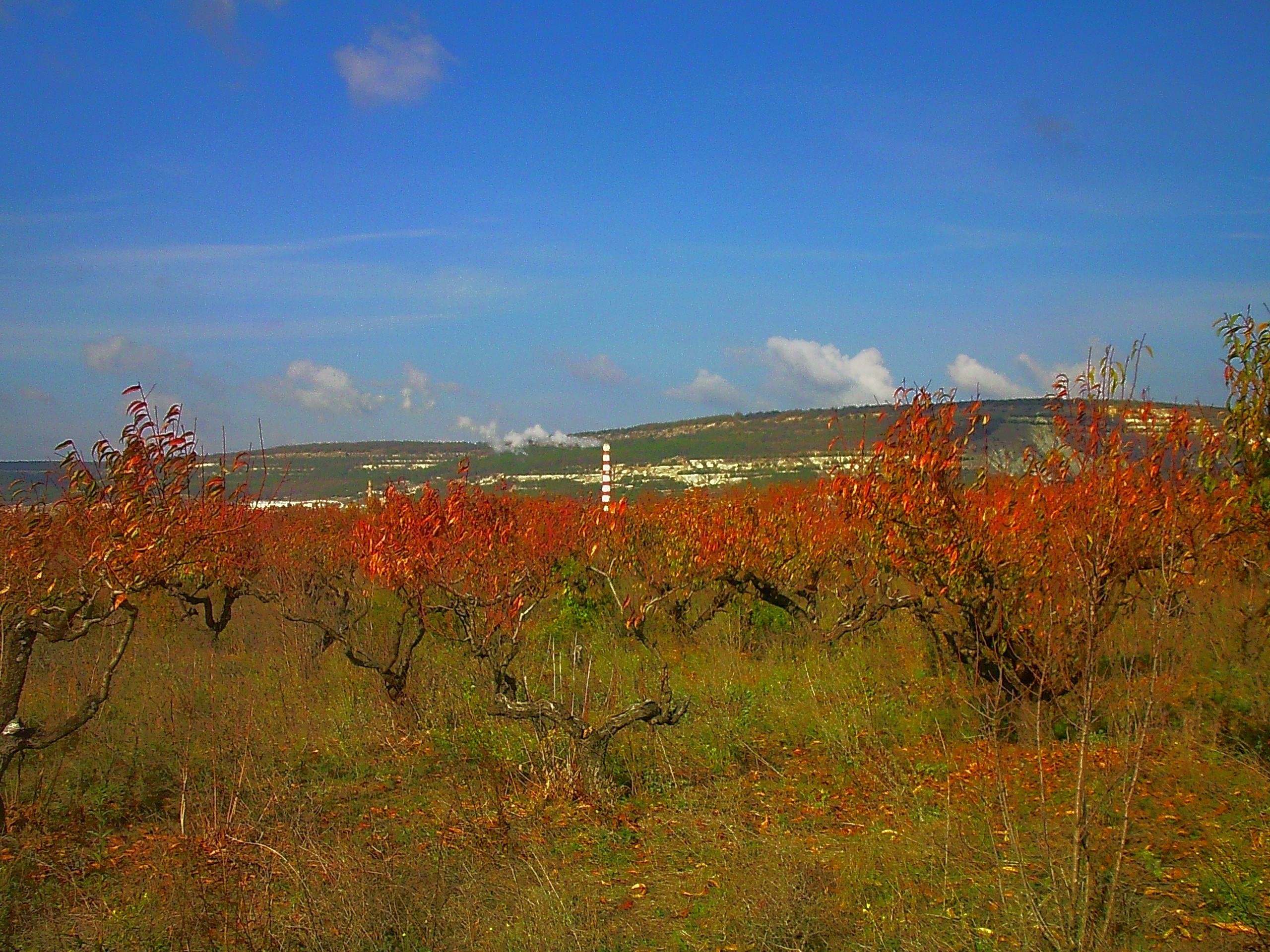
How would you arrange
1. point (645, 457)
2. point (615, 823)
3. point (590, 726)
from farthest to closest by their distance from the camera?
point (645, 457)
point (590, 726)
point (615, 823)

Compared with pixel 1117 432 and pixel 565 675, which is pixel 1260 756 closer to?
pixel 1117 432

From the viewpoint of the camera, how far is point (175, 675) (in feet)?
44.7

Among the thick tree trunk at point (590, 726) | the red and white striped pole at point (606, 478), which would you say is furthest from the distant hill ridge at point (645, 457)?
the thick tree trunk at point (590, 726)

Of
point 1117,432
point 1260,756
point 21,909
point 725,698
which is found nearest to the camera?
point 21,909

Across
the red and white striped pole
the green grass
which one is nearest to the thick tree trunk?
the green grass

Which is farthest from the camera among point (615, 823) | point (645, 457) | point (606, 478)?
point (645, 457)

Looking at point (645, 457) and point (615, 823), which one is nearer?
point (615, 823)

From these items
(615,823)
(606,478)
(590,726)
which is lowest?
(615,823)

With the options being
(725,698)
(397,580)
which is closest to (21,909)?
(397,580)

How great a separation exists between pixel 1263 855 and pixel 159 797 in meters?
8.77

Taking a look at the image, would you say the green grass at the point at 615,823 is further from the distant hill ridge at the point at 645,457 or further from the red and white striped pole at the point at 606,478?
the red and white striped pole at the point at 606,478

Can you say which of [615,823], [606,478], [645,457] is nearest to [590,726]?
[615,823]

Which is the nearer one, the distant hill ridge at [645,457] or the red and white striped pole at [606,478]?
the distant hill ridge at [645,457]

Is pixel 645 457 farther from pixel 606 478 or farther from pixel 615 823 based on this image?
pixel 615 823
